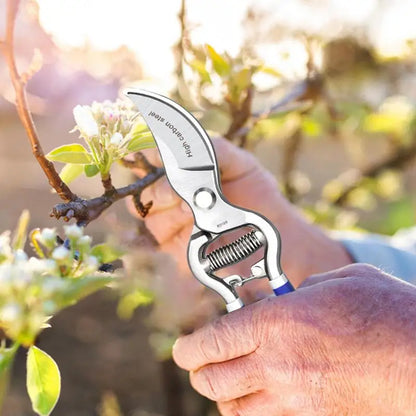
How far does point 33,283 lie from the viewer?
0.37m

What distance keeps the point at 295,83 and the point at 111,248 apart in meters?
0.71

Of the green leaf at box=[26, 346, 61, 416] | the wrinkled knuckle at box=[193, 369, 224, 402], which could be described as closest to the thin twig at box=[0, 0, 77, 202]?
the green leaf at box=[26, 346, 61, 416]

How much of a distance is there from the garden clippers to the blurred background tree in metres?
0.12

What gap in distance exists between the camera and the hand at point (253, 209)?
76cm

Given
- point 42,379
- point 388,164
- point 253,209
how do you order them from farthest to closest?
point 388,164 → point 253,209 → point 42,379

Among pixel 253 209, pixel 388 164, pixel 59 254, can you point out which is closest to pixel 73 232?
pixel 59 254

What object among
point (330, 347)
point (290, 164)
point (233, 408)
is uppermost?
point (330, 347)

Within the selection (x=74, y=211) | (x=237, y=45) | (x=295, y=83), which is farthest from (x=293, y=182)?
(x=74, y=211)

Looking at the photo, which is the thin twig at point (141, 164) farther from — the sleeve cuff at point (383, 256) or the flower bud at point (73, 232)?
the sleeve cuff at point (383, 256)

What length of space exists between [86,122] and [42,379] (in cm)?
18

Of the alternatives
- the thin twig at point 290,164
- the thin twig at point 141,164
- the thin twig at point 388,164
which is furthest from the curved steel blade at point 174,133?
the thin twig at point 388,164

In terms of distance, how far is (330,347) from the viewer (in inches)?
21.1

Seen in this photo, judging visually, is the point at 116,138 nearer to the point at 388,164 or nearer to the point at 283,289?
the point at 283,289

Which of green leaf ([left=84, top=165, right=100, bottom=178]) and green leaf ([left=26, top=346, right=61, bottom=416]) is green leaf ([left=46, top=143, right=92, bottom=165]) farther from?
green leaf ([left=26, top=346, right=61, bottom=416])
